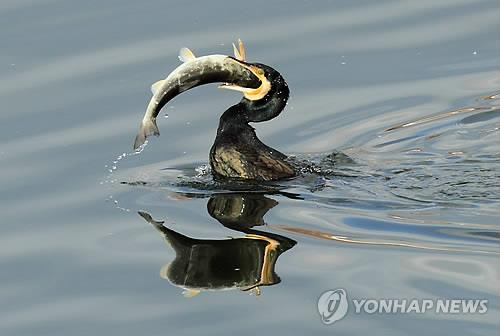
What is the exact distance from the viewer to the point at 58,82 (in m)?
12.4

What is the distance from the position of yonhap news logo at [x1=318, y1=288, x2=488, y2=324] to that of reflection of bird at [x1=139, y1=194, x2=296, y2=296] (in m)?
0.55

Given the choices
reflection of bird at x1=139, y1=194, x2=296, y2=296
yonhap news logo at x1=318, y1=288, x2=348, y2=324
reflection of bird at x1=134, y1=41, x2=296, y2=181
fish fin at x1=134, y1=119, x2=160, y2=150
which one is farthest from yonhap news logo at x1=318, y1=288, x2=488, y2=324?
reflection of bird at x1=134, y1=41, x2=296, y2=181

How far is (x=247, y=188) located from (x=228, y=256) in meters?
1.48

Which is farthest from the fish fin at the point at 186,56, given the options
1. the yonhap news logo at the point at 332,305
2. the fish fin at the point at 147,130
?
the yonhap news logo at the point at 332,305

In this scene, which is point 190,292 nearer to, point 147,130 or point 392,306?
point 392,306

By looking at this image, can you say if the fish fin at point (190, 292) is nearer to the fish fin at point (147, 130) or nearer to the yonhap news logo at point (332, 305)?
the yonhap news logo at point (332, 305)

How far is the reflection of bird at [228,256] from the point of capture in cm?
865

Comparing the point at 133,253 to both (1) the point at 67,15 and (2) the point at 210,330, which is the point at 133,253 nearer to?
(2) the point at 210,330

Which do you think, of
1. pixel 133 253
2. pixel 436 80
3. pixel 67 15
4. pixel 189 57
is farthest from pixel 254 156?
pixel 67 15

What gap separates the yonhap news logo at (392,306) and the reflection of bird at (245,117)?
259cm

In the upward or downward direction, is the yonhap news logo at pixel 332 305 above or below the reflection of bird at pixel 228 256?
below

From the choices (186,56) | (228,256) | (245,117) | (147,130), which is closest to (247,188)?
(245,117)

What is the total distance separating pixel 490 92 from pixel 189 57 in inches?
126

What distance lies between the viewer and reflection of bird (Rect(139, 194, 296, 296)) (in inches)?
340
